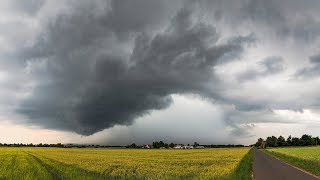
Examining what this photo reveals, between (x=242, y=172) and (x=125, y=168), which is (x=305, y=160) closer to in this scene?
(x=242, y=172)

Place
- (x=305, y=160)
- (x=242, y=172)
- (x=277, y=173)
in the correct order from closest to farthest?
1. (x=277, y=173)
2. (x=242, y=172)
3. (x=305, y=160)

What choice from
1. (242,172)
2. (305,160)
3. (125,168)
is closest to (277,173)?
(242,172)

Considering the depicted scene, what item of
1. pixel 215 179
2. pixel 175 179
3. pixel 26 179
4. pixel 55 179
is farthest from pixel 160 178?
pixel 26 179

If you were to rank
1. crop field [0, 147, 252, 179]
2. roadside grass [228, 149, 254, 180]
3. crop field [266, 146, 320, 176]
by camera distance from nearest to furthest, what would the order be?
1. crop field [0, 147, 252, 179]
2. roadside grass [228, 149, 254, 180]
3. crop field [266, 146, 320, 176]

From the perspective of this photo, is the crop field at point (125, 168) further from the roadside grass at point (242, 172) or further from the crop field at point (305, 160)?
the crop field at point (305, 160)

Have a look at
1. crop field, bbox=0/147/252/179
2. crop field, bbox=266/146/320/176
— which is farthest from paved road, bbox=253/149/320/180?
crop field, bbox=266/146/320/176

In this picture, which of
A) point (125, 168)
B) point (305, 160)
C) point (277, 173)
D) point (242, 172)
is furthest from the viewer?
point (305, 160)

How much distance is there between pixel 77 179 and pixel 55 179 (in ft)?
5.70

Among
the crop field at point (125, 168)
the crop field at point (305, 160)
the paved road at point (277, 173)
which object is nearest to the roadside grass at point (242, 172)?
the crop field at point (125, 168)

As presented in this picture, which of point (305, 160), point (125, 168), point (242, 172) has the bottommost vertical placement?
point (242, 172)

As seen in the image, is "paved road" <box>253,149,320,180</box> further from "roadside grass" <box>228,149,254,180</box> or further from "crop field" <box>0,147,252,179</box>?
"crop field" <box>0,147,252,179</box>

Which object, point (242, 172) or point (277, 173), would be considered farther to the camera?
point (242, 172)

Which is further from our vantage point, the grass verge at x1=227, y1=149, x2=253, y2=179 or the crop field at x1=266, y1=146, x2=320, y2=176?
the crop field at x1=266, y1=146, x2=320, y2=176

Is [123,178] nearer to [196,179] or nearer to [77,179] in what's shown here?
[77,179]
